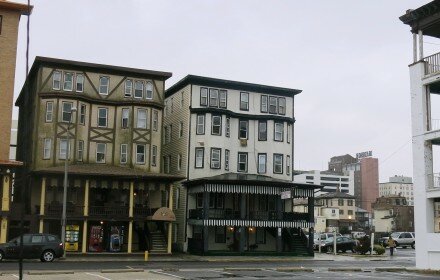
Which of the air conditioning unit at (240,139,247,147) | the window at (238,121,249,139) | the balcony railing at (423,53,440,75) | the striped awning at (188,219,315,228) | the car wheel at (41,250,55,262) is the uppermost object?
the balcony railing at (423,53,440,75)

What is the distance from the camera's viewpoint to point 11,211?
4344cm

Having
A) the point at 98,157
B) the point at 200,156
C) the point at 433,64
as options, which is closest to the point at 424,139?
the point at 433,64

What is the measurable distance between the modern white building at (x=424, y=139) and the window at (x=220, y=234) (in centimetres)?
2122

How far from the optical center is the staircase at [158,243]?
4669 cm

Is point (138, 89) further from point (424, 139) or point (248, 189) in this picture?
point (424, 139)

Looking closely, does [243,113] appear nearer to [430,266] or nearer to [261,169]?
[261,169]

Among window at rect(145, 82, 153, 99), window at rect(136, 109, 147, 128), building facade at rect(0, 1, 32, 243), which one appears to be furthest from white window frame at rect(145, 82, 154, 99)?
building facade at rect(0, 1, 32, 243)

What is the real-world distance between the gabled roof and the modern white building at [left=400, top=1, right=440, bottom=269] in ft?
68.5

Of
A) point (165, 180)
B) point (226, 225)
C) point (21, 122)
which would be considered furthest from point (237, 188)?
point (21, 122)

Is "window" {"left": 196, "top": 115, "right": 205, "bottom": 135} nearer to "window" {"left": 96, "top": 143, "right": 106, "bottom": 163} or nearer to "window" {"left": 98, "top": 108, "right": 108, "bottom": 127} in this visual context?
"window" {"left": 98, "top": 108, "right": 108, "bottom": 127}

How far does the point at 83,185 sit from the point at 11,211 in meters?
6.05

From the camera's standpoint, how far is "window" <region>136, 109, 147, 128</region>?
5044cm

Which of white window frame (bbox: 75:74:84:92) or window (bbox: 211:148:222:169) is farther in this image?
window (bbox: 211:148:222:169)

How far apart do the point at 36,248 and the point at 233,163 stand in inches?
902
